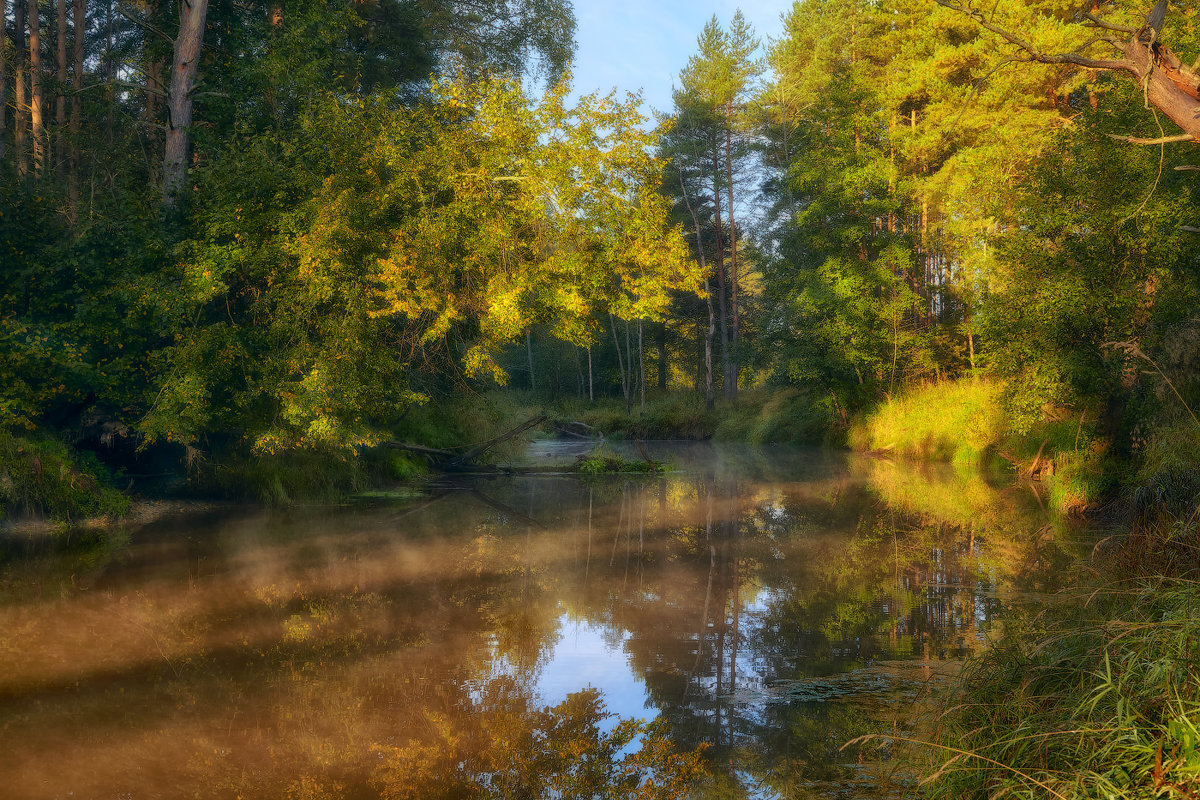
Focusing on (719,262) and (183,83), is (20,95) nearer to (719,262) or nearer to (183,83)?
(183,83)

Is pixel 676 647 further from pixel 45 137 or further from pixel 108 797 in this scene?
pixel 45 137

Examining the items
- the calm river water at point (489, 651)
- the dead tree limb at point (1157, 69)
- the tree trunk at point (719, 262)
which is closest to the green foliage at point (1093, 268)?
the calm river water at point (489, 651)

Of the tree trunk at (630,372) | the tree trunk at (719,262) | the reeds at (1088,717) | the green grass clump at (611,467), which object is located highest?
the tree trunk at (719,262)

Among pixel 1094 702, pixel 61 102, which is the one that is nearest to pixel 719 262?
pixel 61 102

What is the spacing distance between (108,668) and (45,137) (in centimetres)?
1795

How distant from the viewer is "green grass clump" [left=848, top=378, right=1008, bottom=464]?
22.8 m

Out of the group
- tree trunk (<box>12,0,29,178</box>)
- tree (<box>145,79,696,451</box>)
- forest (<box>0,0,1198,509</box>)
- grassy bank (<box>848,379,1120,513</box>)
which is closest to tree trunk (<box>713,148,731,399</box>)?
grassy bank (<box>848,379,1120,513</box>)

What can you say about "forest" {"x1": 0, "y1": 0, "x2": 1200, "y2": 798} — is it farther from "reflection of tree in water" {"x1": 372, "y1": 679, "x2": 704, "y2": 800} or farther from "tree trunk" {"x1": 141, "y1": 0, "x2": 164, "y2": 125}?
"reflection of tree in water" {"x1": 372, "y1": 679, "x2": 704, "y2": 800}

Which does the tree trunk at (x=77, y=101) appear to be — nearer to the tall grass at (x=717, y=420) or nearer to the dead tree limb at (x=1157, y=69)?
the dead tree limb at (x=1157, y=69)

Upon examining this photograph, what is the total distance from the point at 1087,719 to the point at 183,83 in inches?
768

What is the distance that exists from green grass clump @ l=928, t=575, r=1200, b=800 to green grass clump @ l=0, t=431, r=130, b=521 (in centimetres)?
1324

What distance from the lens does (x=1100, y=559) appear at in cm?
905

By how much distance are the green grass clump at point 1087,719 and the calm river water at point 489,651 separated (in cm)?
66

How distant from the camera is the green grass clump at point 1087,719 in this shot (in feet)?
11.0
